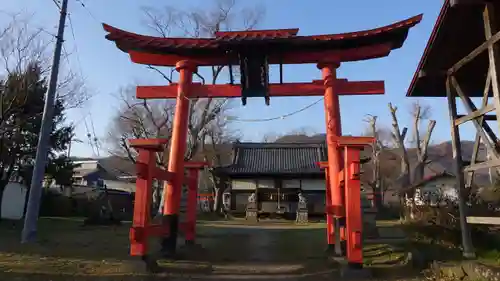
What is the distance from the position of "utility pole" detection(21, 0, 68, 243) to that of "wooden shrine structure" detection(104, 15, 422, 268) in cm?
316

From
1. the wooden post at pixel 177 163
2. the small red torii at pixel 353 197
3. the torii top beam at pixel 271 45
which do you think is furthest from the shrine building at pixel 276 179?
the small red torii at pixel 353 197

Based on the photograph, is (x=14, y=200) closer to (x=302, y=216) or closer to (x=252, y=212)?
(x=252, y=212)

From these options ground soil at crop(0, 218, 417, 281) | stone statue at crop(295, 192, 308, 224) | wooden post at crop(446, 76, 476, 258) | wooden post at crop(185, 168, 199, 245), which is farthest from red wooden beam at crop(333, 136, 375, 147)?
stone statue at crop(295, 192, 308, 224)

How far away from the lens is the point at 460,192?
28.6 ft

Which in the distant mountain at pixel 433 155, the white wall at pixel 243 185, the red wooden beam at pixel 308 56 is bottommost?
the white wall at pixel 243 185

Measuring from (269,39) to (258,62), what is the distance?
621 millimetres

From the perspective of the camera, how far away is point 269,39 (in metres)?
9.89

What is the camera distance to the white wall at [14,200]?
83.6 ft

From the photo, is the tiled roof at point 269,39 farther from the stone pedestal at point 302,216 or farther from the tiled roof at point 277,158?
the tiled roof at point 277,158

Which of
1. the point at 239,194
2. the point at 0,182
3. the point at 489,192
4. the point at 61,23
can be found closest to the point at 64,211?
the point at 0,182

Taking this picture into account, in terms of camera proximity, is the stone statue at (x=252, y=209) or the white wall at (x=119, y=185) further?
the white wall at (x=119, y=185)

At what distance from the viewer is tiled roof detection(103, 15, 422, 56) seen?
32.8 ft

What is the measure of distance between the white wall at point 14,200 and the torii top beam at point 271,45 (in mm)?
19867

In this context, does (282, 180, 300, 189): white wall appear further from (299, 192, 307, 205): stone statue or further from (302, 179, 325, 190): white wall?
(299, 192, 307, 205): stone statue
